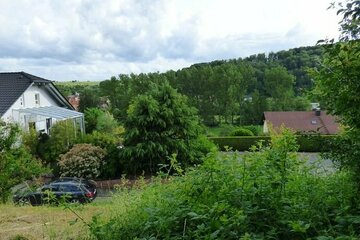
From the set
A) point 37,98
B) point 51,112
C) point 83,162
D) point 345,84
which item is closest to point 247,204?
point 345,84

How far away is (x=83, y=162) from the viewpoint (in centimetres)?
1834

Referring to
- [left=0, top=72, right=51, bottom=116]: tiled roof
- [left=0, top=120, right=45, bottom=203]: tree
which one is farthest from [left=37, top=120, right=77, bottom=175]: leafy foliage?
[left=0, top=120, right=45, bottom=203]: tree

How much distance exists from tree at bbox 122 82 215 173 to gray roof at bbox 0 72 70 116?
41.7 ft

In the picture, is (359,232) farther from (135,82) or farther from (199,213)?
(135,82)

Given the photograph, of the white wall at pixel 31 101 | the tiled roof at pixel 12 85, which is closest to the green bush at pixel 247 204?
the white wall at pixel 31 101

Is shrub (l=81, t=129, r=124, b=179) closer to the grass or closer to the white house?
the white house

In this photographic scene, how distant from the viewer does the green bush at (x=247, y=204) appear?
2469 millimetres

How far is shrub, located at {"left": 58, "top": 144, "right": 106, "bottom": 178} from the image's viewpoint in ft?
59.8

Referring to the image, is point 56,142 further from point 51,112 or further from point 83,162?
point 51,112

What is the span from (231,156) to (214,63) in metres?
59.9

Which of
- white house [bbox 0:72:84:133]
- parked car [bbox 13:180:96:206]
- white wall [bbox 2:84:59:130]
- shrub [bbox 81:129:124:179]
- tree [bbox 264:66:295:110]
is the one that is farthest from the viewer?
tree [bbox 264:66:295:110]

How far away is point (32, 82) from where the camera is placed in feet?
93.3

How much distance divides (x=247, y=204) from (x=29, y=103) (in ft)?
93.7

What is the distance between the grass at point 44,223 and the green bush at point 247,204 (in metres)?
0.63
